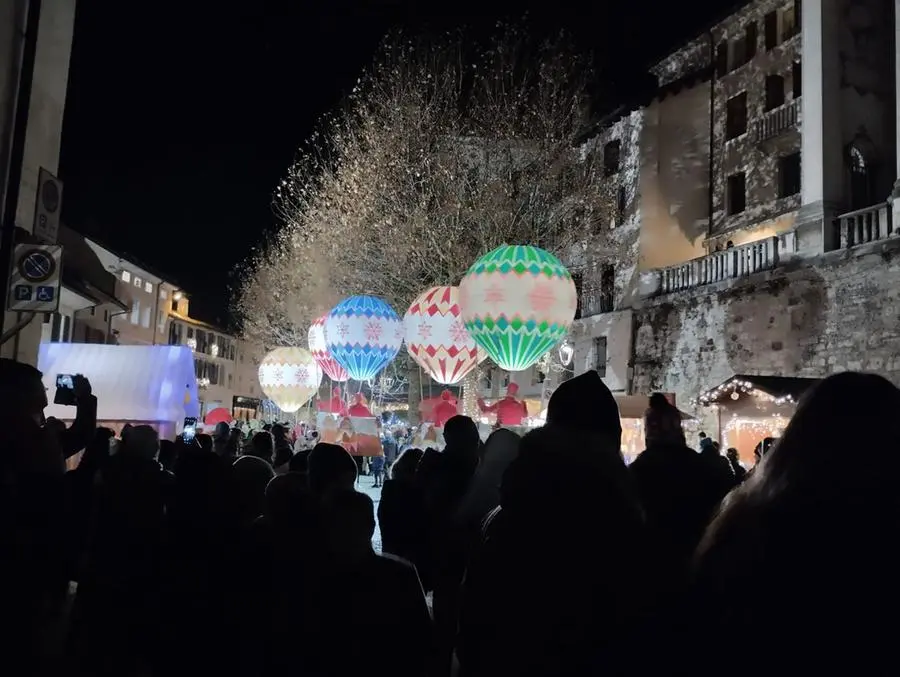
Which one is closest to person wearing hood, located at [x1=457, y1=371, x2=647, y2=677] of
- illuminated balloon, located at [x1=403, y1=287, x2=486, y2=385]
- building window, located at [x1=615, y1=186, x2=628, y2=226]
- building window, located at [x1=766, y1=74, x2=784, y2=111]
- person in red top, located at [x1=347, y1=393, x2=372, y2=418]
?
illuminated balloon, located at [x1=403, y1=287, x2=486, y2=385]

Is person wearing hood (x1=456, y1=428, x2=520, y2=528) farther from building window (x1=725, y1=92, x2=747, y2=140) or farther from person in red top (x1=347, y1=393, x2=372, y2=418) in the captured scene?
building window (x1=725, y1=92, x2=747, y2=140)

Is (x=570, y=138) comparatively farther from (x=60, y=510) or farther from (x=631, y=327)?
(x=60, y=510)

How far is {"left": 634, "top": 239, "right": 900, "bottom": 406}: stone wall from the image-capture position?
51.6 feet

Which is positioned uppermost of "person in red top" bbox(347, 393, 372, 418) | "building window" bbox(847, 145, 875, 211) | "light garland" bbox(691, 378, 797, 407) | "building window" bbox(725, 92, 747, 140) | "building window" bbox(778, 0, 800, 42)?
"building window" bbox(778, 0, 800, 42)

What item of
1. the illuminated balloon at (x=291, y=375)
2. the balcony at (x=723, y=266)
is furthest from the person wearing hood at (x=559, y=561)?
the illuminated balloon at (x=291, y=375)

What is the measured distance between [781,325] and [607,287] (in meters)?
9.21

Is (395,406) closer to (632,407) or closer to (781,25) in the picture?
(632,407)

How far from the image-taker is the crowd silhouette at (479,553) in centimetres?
133

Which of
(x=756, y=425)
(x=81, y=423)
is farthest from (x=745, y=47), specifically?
(x=81, y=423)

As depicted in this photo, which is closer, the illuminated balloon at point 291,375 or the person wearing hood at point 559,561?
the person wearing hood at point 559,561

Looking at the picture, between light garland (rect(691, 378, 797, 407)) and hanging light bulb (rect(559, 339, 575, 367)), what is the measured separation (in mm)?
10035

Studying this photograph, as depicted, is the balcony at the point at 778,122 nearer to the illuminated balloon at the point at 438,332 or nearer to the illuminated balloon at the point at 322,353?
the illuminated balloon at the point at 438,332

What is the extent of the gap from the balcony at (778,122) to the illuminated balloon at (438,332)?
11.9 meters

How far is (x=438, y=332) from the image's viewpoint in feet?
50.0
